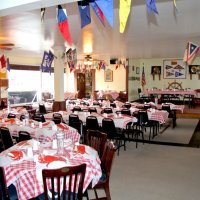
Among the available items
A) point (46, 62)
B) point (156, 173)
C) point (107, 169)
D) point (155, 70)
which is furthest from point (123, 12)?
point (155, 70)

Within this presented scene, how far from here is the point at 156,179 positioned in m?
4.71

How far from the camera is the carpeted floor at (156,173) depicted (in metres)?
4.15

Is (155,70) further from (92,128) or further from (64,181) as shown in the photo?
(64,181)

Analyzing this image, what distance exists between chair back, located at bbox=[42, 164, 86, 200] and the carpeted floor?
4.35 ft

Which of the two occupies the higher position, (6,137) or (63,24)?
(63,24)

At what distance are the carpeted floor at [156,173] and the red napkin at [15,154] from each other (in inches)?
58.1

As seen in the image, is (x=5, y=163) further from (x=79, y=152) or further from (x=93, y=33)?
(x=93, y=33)

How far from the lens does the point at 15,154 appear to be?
3381 mm

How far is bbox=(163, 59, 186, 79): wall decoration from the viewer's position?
57.0ft

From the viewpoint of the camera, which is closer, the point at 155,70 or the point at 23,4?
the point at 23,4

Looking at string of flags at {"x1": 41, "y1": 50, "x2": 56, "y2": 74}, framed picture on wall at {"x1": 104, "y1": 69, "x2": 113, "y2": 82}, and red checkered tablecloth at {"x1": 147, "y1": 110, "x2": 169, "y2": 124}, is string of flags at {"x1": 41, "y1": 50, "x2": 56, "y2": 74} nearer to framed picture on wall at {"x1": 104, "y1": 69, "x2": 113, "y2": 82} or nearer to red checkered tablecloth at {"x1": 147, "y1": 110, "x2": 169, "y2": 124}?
red checkered tablecloth at {"x1": 147, "y1": 110, "x2": 169, "y2": 124}

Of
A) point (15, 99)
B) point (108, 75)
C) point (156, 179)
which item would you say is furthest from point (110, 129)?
point (108, 75)

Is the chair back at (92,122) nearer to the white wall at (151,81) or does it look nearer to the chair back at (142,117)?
the chair back at (142,117)

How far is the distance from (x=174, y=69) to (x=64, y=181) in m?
16.1
